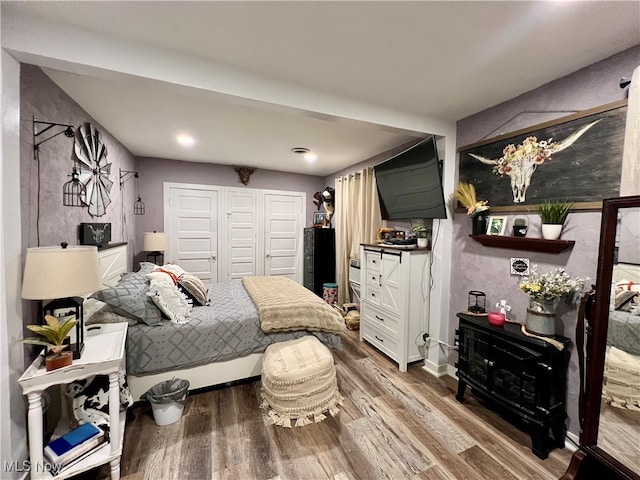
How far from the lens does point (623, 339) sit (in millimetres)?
1158

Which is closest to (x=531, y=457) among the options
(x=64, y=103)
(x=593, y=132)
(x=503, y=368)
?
(x=503, y=368)

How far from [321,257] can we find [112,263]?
2.94 m

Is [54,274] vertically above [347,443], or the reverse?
[54,274]

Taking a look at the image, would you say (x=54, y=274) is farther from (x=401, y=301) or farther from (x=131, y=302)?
(x=401, y=301)

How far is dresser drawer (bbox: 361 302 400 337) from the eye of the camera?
2.80 m

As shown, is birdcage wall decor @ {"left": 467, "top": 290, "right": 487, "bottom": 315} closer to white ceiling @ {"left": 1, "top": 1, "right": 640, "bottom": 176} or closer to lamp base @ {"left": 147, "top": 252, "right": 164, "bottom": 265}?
white ceiling @ {"left": 1, "top": 1, "right": 640, "bottom": 176}

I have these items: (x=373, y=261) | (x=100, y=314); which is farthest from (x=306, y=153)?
(x=100, y=314)

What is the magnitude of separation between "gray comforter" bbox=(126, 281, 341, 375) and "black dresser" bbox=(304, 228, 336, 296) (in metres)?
2.18

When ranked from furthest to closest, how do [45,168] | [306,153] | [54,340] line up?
[306,153]
[45,168]
[54,340]

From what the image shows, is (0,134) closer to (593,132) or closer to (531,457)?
(593,132)

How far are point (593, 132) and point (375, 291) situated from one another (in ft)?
7.27

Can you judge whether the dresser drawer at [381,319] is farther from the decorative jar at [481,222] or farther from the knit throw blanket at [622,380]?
the knit throw blanket at [622,380]

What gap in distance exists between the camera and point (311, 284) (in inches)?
192

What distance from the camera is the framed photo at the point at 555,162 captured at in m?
1.58
